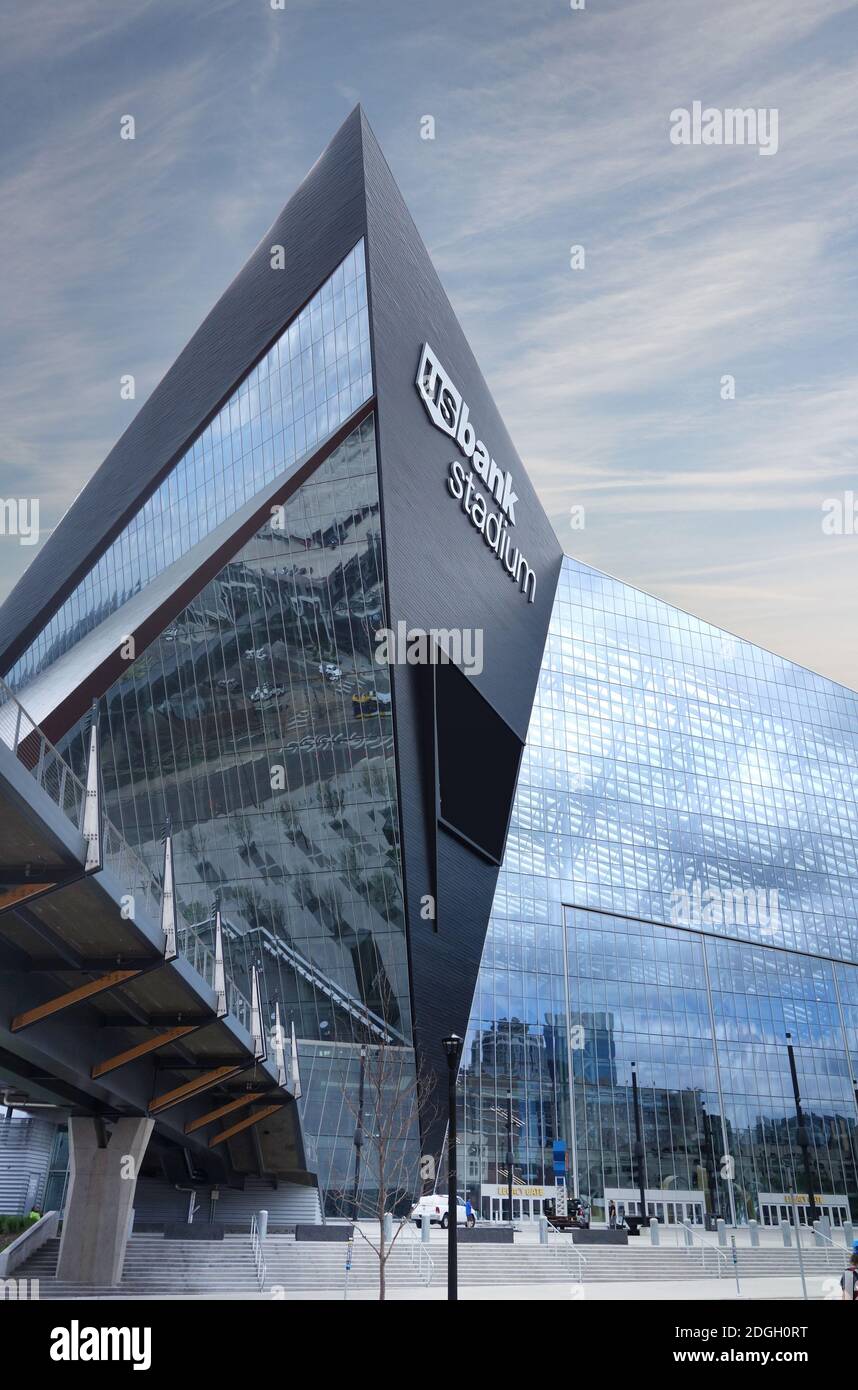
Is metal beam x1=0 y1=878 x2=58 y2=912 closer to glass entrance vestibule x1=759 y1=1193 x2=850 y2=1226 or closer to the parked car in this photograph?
the parked car

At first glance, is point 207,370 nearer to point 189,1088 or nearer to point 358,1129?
point 358,1129

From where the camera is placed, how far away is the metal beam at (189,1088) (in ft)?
94.8

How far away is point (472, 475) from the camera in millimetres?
54406

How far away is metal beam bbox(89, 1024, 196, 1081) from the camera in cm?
2434

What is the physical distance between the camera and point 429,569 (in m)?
49.3

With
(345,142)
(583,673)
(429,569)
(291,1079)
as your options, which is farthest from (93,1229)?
(583,673)

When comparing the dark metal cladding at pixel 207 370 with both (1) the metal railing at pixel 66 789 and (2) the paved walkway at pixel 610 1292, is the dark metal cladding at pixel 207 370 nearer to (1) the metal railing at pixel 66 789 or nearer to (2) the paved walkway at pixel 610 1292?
(1) the metal railing at pixel 66 789

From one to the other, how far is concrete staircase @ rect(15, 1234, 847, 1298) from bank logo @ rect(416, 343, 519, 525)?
3344 cm

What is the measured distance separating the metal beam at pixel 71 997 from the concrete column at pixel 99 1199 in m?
9.49

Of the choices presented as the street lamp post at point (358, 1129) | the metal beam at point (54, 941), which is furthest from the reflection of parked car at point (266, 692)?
the metal beam at point (54, 941)

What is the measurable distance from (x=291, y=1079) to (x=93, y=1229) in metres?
10.3
